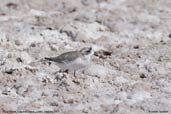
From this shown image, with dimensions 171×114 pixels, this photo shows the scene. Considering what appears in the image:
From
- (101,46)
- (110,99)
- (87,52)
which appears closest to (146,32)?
(101,46)

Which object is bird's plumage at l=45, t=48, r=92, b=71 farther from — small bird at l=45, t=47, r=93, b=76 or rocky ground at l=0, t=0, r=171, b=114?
rocky ground at l=0, t=0, r=171, b=114

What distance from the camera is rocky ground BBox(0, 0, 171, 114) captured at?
8.99 metres

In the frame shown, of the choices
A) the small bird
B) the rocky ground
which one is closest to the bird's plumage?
the small bird

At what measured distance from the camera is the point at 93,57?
35.7ft

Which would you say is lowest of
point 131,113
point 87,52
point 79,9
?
point 131,113

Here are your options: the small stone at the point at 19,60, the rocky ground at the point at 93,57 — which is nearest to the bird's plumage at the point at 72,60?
the rocky ground at the point at 93,57

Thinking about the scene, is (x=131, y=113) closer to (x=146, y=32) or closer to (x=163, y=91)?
(x=163, y=91)

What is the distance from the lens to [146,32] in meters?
12.2

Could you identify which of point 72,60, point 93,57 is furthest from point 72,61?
point 93,57

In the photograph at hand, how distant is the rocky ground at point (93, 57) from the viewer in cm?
899

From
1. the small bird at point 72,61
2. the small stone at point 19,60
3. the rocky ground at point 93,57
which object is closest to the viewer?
the rocky ground at point 93,57

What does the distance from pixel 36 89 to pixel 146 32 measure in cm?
349

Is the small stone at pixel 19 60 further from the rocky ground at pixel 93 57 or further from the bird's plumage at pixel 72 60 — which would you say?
the bird's plumage at pixel 72 60

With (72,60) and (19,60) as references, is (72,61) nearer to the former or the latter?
(72,60)
